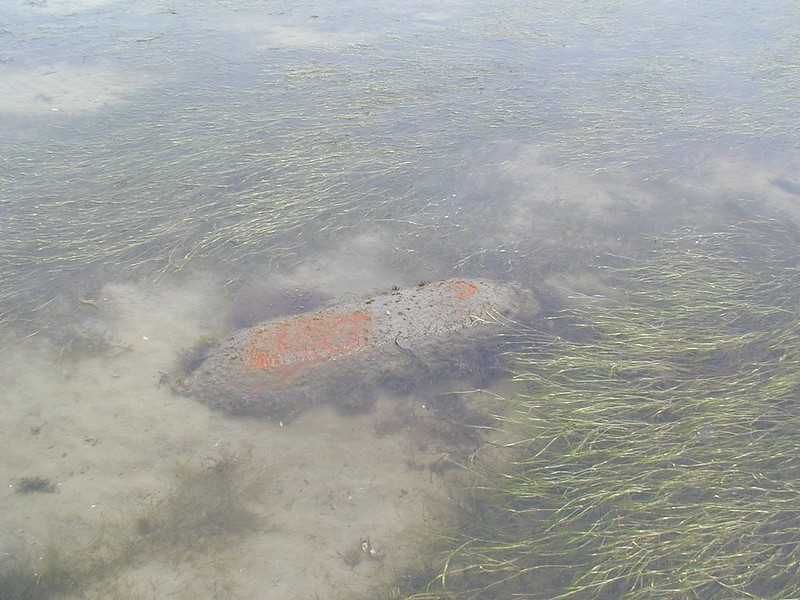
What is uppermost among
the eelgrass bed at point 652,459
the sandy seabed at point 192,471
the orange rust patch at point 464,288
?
the orange rust patch at point 464,288

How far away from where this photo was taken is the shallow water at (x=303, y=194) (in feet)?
11.1

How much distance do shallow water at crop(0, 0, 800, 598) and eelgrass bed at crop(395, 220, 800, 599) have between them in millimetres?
406

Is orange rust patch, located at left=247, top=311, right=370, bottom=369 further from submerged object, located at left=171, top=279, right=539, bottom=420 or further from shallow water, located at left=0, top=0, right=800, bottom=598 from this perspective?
shallow water, located at left=0, top=0, right=800, bottom=598

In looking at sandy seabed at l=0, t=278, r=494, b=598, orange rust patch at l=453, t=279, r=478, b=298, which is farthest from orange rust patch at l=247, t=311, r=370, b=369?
orange rust patch at l=453, t=279, r=478, b=298

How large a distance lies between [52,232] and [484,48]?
20.8 feet

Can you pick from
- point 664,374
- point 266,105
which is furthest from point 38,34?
point 664,374

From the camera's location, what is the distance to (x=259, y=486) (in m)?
3.38

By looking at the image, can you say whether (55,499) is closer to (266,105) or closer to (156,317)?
(156,317)

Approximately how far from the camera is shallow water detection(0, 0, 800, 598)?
11.1ft

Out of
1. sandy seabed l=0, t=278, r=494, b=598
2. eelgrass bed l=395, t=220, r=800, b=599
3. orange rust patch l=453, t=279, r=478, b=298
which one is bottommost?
sandy seabed l=0, t=278, r=494, b=598

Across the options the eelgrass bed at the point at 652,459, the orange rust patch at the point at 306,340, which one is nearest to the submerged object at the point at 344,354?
the orange rust patch at the point at 306,340

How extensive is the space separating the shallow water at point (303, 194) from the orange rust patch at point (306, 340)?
377 millimetres

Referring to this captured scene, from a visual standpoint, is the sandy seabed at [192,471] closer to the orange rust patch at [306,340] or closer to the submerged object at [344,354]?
the submerged object at [344,354]

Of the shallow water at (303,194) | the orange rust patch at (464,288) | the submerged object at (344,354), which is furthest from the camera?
the orange rust patch at (464,288)
